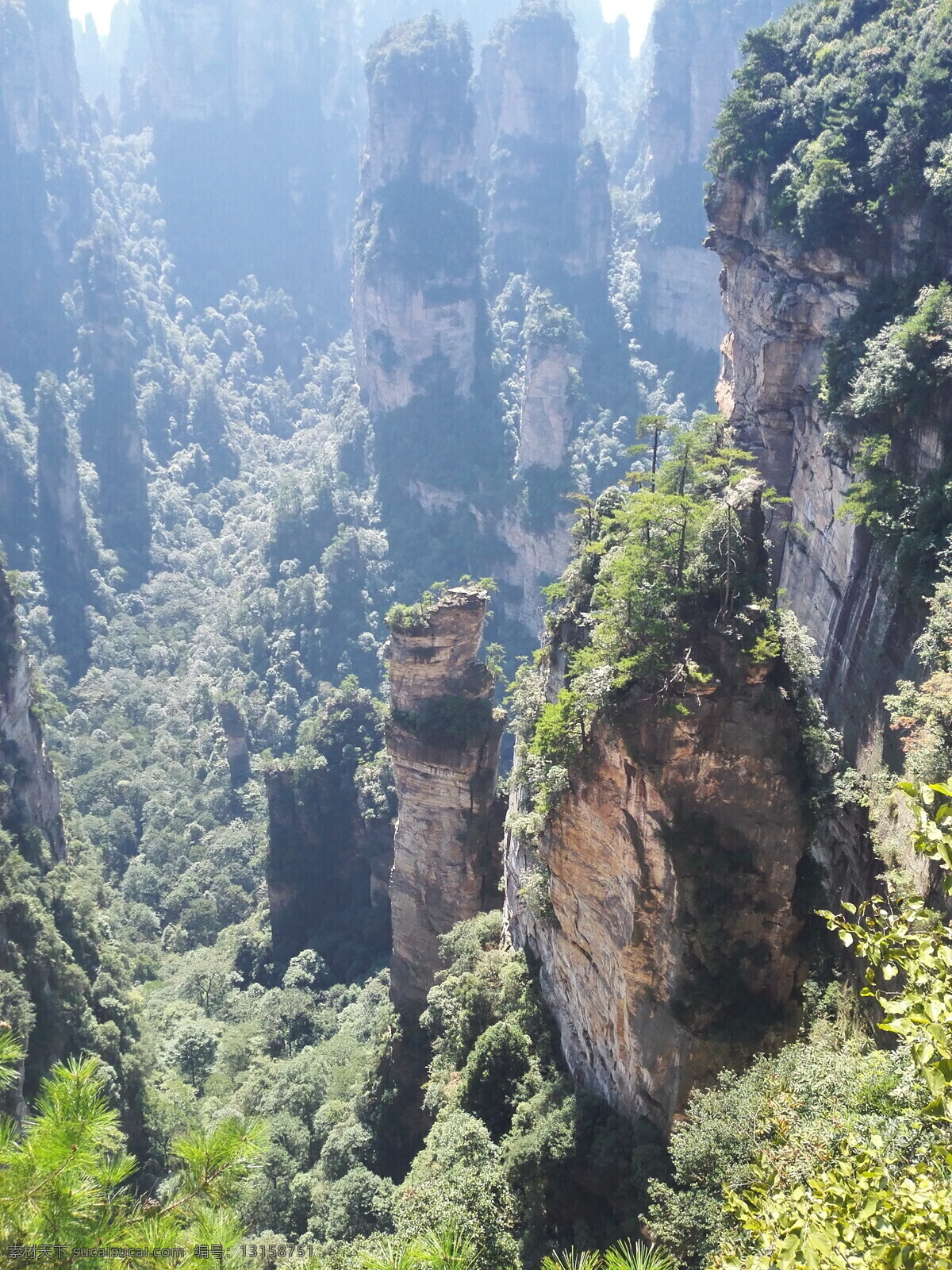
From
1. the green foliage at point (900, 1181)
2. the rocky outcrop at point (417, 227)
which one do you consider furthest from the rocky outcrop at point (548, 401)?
the green foliage at point (900, 1181)

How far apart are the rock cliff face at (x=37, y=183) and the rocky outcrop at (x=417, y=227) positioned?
33.1 meters

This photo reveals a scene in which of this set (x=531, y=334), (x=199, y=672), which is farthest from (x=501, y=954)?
(x=531, y=334)

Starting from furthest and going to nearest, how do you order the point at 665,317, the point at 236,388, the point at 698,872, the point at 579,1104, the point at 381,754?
the point at 236,388 < the point at 665,317 < the point at 381,754 < the point at 579,1104 < the point at 698,872

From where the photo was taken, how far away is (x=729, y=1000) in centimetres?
1556

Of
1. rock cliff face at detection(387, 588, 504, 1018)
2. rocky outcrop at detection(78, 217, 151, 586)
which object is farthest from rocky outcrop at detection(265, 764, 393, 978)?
rocky outcrop at detection(78, 217, 151, 586)

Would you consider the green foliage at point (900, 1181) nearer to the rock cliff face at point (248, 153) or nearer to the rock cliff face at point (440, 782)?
the rock cliff face at point (440, 782)

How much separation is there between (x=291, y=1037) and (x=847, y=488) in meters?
26.6

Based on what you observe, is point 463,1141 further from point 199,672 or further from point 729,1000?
point 199,672

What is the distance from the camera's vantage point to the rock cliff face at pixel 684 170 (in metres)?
91.2

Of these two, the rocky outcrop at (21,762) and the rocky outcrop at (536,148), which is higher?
the rocky outcrop at (536,148)

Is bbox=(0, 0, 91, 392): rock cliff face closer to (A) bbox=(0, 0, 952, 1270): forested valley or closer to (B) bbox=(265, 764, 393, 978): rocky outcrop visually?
(A) bbox=(0, 0, 952, 1270): forested valley

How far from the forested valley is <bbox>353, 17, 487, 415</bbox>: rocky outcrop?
12120 mm

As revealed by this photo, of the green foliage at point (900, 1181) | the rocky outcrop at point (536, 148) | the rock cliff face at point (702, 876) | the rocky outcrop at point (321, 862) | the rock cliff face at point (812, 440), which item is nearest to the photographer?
the green foliage at point (900, 1181)

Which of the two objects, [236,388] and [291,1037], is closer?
[291,1037]
